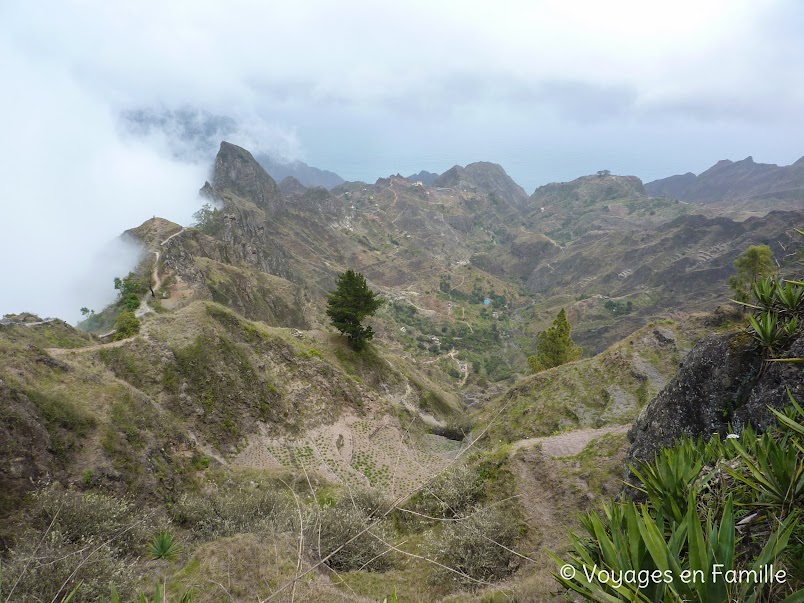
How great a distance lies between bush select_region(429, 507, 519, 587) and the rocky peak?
165m

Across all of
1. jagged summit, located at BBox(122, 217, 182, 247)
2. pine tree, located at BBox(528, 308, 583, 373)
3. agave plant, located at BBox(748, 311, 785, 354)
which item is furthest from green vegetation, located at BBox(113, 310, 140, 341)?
pine tree, located at BBox(528, 308, 583, 373)

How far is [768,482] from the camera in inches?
155

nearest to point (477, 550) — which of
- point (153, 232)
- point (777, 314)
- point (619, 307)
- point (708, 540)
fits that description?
point (708, 540)

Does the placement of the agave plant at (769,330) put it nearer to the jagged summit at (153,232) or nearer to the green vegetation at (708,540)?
the green vegetation at (708,540)

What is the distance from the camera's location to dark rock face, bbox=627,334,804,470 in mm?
7430

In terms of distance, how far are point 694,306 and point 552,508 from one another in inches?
4608

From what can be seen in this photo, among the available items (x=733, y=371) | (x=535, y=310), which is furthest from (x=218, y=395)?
(x=535, y=310)

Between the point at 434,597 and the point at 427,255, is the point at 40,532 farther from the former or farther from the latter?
the point at 427,255

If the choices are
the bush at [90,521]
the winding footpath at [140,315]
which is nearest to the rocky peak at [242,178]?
the winding footpath at [140,315]

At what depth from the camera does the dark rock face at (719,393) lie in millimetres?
7430

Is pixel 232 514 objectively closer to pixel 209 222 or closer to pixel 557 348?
pixel 557 348

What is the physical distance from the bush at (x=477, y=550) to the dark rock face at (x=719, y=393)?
164 inches

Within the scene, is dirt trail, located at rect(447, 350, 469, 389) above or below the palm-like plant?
below

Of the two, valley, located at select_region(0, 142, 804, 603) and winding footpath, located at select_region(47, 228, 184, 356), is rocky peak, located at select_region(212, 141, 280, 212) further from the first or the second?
winding footpath, located at select_region(47, 228, 184, 356)
